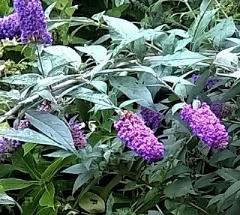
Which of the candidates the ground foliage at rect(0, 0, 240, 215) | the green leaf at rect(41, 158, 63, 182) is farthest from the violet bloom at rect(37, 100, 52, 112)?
the green leaf at rect(41, 158, 63, 182)

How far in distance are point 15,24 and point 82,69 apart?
0.11 m

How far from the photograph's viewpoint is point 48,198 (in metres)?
1.16

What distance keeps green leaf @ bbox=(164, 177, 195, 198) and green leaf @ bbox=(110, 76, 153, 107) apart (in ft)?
0.77

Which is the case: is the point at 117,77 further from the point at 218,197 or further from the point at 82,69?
the point at 218,197

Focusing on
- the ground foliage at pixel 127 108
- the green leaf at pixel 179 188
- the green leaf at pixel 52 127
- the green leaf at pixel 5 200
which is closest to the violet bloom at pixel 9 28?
the ground foliage at pixel 127 108

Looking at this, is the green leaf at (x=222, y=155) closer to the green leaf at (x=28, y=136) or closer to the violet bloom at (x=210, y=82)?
the violet bloom at (x=210, y=82)

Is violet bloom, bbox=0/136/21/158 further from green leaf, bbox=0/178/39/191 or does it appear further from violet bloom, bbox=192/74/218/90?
violet bloom, bbox=192/74/218/90

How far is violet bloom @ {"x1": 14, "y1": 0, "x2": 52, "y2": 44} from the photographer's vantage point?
0.87 m

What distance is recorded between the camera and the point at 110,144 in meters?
1.15

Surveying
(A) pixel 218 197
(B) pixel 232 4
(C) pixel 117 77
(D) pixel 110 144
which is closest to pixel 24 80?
(C) pixel 117 77

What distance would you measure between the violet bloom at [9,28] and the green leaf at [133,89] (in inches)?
6.0

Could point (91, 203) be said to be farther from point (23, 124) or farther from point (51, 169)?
point (23, 124)

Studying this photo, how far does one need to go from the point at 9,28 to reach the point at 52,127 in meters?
0.19

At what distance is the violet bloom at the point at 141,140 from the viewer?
33.6 inches
